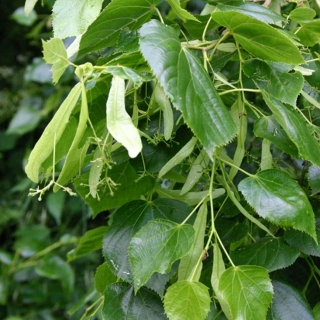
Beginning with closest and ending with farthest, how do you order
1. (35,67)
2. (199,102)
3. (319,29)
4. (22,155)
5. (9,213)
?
1. (199,102)
2. (319,29)
3. (35,67)
4. (9,213)
5. (22,155)

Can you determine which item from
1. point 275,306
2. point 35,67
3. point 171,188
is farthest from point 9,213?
point 275,306

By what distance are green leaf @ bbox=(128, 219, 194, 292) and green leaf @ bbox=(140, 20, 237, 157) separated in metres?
0.08

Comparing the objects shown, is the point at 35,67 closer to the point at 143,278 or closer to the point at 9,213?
the point at 9,213

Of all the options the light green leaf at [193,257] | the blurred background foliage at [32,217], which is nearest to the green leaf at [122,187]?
the light green leaf at [193,257]

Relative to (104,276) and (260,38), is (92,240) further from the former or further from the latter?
(260,38)

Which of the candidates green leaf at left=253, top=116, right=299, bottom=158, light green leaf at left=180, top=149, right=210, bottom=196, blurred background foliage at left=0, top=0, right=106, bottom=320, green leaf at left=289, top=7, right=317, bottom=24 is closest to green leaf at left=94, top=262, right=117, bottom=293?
light green leaf at left=180, top=149, right=210, bottom=196

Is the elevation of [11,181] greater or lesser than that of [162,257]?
lesser

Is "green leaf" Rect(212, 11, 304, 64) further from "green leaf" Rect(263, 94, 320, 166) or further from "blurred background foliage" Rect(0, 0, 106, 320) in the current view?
"blurred background foliage" Rect(0, 0, 106, 320)

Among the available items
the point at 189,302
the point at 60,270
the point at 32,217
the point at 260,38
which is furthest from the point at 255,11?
the point at 32,217

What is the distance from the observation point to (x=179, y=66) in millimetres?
437

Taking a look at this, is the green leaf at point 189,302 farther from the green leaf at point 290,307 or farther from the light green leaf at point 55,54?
the light green leaf at point 55,54

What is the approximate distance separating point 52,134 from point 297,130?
207 mm

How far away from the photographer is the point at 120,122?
41cm

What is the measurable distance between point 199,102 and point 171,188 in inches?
7.8
